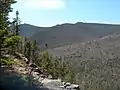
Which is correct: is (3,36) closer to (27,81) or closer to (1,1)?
(1,1)

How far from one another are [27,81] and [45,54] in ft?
233

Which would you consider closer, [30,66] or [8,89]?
[8,89]

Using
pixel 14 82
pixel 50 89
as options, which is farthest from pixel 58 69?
pixel 14 82

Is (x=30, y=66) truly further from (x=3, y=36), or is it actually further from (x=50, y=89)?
(x=3, y=36)

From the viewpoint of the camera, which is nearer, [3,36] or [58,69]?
[3,36]

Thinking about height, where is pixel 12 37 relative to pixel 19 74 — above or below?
above

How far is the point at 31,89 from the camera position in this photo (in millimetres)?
57312

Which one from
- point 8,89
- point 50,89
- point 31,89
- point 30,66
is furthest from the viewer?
point 30,66

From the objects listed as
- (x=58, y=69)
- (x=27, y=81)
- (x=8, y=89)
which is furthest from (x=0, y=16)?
(x=58, y=69)

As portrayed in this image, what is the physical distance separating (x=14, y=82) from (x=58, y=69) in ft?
250

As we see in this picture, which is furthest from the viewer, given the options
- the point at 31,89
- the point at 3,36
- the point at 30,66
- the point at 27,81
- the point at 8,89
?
the point at 30,66

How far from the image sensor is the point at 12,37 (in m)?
22.9

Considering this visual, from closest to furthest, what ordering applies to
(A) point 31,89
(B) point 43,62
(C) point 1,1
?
(C) point 1,1, (A) point 31,89, (B) point 43,62

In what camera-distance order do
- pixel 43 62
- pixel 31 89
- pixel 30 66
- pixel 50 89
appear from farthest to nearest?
1. pixel 43 62
2. pixel 30 66
3. pixel 50 89
4. pixel 31 89
